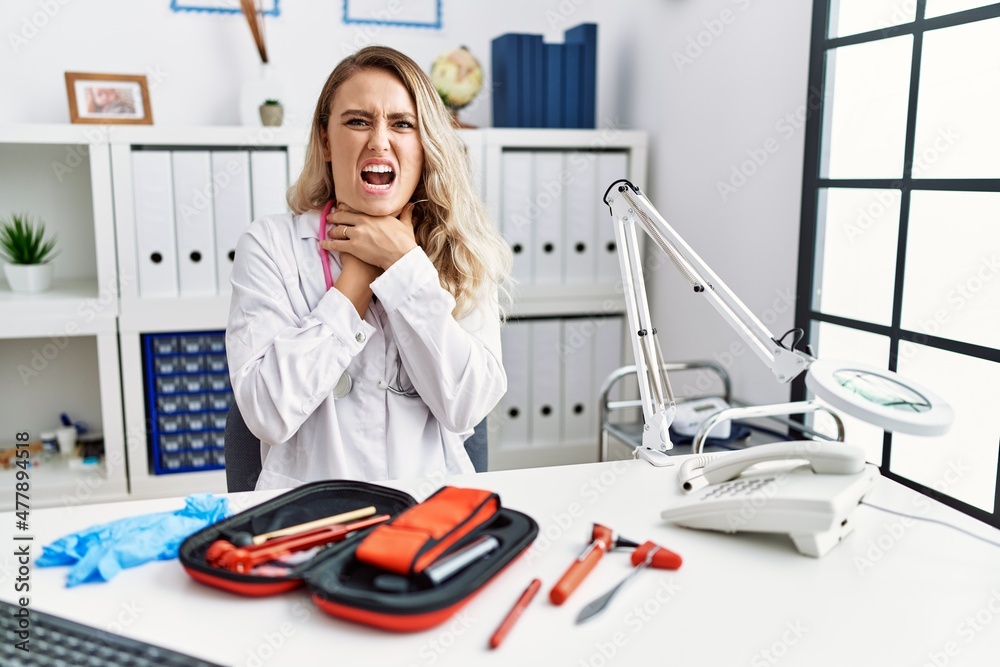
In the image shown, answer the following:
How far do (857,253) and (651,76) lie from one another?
41.5 inches

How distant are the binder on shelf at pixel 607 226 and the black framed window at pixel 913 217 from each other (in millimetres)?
793

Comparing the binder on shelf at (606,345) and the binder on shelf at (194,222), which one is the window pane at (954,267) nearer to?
the binder on shelf at (606,345)

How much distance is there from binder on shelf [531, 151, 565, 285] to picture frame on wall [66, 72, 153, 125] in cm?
123

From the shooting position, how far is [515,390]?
282 cm

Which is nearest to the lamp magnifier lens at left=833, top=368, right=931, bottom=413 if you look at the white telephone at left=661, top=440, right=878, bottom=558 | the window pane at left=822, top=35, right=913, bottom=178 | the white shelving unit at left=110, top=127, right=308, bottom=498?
the white telephone at left=661, top=440, right=878, bottom=558

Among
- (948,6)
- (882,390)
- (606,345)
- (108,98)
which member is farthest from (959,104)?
(108,98)

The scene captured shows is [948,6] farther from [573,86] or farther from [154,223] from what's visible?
[154,223]

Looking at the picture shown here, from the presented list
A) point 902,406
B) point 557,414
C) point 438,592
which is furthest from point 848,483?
point 557,414

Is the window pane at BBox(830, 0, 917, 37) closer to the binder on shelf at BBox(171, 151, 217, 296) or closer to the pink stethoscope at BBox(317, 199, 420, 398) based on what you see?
the pink stethoscope at BBox(317, 199, 420, 398)

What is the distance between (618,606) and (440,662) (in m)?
0.20

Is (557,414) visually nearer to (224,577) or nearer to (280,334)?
Answer: (280,334)

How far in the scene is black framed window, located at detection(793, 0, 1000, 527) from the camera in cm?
168

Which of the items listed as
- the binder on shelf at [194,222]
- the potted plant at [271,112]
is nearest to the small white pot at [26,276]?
the binder on shelf at [194,222]

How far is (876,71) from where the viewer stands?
1.94 m
